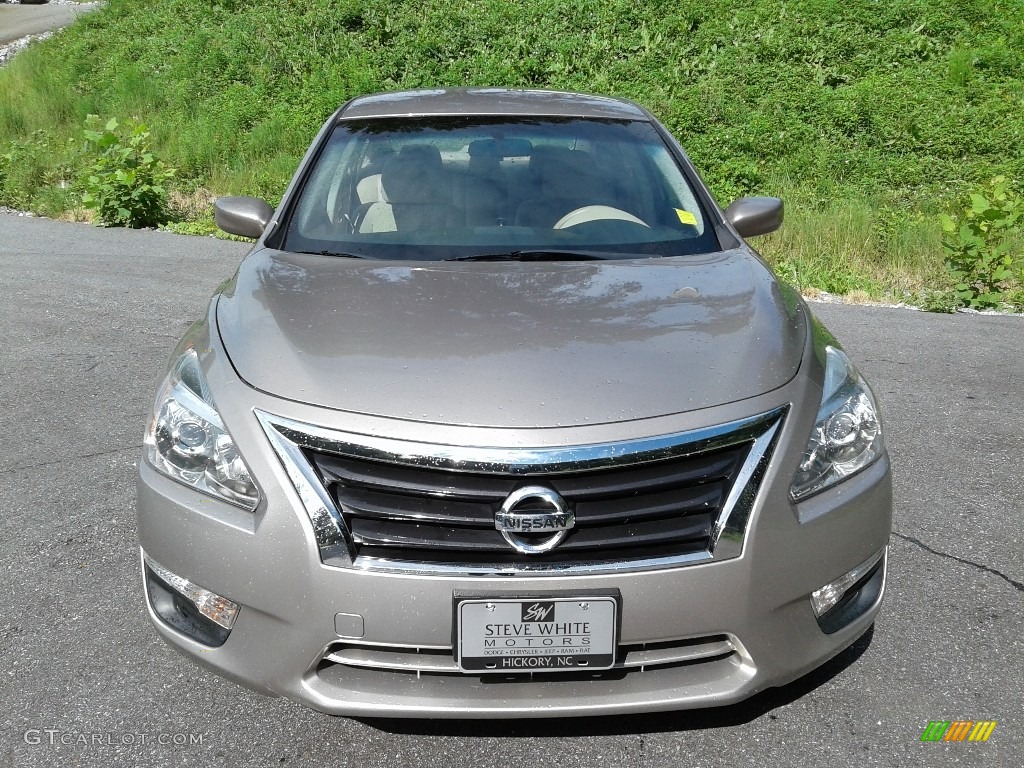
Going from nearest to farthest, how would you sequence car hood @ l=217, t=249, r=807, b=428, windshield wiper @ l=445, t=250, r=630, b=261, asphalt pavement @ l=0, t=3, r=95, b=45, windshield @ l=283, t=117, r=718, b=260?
car hood @ l=217, t=249, r=807, b=428, windshield wiper @ l=445, t=250, r=630, b=261, windshield @ l=283, t=117, r=718, b=260, asphalt pavement @ l=0, t=3, r=95, b=45

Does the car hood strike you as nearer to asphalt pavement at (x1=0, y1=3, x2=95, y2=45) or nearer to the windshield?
the windshield

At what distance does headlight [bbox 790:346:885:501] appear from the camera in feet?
6.98

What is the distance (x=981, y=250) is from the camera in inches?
273

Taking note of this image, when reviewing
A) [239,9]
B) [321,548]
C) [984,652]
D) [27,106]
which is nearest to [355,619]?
[321,548]

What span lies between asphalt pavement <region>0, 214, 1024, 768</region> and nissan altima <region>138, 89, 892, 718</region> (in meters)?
0.29

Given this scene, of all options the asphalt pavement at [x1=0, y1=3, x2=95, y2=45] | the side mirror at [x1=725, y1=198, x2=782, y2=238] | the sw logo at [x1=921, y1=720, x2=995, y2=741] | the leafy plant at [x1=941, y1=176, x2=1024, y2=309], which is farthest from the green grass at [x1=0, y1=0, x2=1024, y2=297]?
the sw logo at [x1=921, y1=720, x2=995, y2=741]

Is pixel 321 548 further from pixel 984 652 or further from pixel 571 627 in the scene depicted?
pixel 984 652

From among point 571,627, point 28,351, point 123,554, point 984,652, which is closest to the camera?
point 571,627

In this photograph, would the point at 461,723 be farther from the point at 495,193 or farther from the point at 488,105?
the point at 488,105

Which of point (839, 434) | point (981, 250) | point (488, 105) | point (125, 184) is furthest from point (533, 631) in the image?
point (125, 184)

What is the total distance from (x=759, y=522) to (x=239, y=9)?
19.0 m

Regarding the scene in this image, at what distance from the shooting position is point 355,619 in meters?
1.94

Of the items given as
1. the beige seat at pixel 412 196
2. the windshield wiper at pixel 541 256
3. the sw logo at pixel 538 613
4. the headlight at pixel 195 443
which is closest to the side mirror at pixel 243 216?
the beige seat at pixel 412 196

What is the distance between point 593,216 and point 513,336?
102 cm
